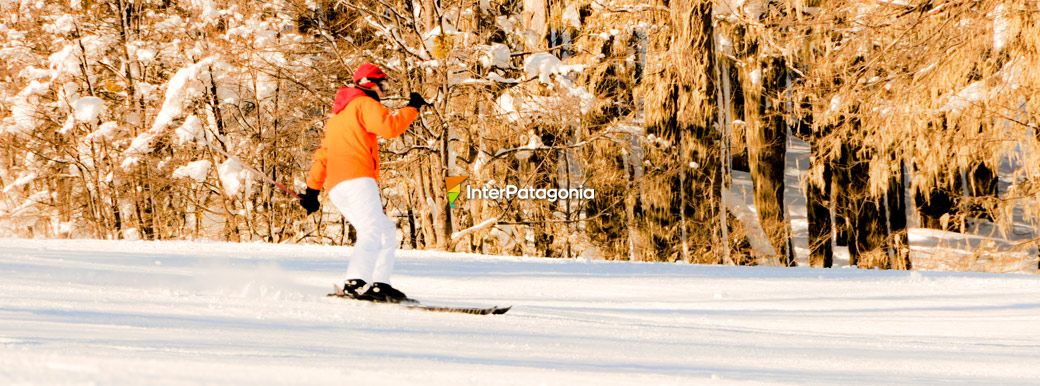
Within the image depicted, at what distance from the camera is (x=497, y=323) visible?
5367 mm

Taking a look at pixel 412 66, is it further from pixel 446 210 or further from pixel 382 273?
pixel 382 273

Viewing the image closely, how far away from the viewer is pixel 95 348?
11.0 feet

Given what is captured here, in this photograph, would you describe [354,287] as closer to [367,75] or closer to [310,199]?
[310,199]

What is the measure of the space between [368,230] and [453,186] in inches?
412

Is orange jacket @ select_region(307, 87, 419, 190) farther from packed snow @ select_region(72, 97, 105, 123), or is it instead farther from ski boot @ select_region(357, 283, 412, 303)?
packed snow @ select_region(72, 97, 105, 123)

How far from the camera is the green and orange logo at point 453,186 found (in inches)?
646

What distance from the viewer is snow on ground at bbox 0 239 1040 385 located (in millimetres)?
3361

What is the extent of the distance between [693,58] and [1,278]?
11.3m

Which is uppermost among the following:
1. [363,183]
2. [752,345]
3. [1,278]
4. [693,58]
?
[693,58]

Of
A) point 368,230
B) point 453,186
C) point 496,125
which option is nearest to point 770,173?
point 496,125

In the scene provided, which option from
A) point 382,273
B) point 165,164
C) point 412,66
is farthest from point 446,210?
point 382,273

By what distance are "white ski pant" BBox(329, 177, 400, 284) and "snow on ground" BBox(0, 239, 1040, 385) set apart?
33 cm

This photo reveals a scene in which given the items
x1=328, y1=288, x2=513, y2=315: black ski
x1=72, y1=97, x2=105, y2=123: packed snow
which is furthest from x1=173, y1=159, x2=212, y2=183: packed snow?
x1=328, y1=288, x2=513, y2=315: black ski

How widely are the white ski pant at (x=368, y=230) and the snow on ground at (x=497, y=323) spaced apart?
13.1 inches
